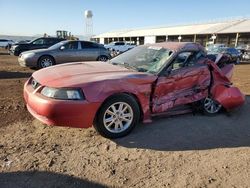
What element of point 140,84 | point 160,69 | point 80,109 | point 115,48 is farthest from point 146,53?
point 115,48

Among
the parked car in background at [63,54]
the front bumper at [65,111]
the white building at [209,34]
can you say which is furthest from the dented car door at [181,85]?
the white building at [209,34]

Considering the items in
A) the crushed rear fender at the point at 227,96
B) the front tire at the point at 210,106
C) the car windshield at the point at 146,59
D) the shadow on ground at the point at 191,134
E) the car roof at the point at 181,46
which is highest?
the car roof at the point at 181,46

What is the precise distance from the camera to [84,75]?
477 cm

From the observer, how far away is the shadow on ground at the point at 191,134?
468cm

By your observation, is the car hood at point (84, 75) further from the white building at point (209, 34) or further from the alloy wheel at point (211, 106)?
the white building at point (209, 34)

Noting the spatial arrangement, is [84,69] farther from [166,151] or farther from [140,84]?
[166,151]

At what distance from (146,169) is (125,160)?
0.35m

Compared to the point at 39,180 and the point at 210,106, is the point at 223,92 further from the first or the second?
the point at 39,180

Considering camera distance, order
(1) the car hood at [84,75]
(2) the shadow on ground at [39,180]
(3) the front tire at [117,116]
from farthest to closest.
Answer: (3) the front tire at [117,116] < (1) the car hood at [84,75] < (2) the shadow on ground at [39,180]

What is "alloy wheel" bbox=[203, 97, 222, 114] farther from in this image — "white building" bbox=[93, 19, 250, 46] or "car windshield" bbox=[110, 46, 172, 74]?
"white building" bbox=[93, 19, 250, 46]

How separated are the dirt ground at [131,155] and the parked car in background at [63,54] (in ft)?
25.7

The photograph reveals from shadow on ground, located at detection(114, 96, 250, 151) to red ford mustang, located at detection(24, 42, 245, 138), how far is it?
202 millimetres

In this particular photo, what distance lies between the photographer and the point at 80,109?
4352mm

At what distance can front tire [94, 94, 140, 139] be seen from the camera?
4.64 m
